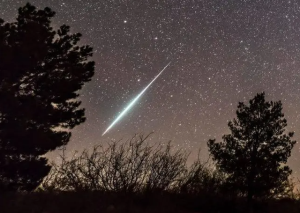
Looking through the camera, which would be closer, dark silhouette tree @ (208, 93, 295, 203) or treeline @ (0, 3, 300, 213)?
treeline @ (0, 3, 300, 213)

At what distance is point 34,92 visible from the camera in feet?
66.4

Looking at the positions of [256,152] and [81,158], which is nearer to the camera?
[81,158]

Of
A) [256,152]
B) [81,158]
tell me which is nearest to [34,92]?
[81,158]

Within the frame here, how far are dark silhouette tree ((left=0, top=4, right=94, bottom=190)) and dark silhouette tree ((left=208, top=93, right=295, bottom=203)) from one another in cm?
856

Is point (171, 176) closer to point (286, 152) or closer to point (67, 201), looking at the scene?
point (67, 201)

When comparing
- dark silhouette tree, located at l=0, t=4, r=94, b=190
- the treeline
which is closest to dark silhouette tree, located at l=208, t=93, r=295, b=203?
the treeline

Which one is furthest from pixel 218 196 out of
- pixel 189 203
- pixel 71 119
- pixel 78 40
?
pixel 78 40

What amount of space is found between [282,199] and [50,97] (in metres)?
13.7

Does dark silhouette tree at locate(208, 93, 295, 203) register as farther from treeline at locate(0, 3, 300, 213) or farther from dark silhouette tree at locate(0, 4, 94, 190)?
dark silhouette tree at locate(0, 4, 94, 190)

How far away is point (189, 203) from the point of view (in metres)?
18.7

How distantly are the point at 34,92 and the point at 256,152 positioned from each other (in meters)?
12.7

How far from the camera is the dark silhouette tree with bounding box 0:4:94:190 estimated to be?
701 inches

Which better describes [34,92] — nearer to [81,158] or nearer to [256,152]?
[81,158]

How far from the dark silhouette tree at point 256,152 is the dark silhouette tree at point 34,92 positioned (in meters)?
8.56
